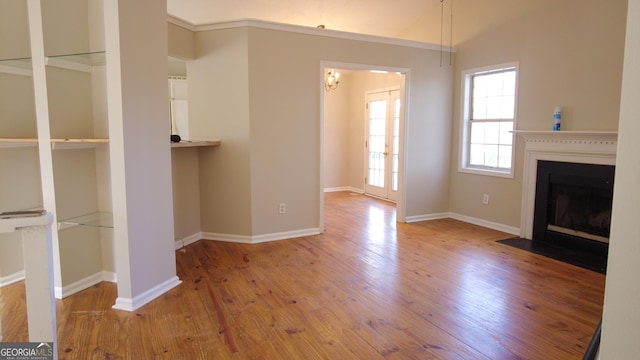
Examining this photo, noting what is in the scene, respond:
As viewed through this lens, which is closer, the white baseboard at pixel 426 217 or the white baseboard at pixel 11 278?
the white baseboard at pixel 11 278

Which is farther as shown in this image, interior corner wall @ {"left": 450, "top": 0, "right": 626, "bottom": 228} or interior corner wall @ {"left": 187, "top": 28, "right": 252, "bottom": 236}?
interior corner wall @ {"left": 187, "top": 28, "right": 252, "bottom": 236}

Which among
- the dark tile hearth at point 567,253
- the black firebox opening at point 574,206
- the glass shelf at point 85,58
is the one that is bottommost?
the dark tile hearth at point 567,253

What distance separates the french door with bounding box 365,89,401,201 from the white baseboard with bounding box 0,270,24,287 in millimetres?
5473

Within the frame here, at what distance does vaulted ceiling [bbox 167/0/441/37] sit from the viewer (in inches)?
214

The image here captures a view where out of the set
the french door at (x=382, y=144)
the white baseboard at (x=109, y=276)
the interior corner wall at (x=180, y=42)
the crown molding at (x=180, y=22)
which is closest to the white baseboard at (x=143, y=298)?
the white baseboard at (x=109, y=276)

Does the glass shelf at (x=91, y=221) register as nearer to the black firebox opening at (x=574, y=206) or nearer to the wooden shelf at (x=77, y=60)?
the wooden shelf at (x=77, y=60)

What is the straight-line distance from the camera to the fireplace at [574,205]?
4.03m

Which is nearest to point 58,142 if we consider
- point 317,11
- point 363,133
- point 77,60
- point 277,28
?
point 77,60

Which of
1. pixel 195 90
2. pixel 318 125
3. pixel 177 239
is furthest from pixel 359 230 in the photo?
pixel 195 90

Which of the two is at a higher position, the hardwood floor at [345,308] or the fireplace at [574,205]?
the fireplace at [574,205]

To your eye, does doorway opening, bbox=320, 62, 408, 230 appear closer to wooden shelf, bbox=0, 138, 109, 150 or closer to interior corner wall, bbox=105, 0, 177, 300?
interior corner wall, bbox=105, 0, 177, 300

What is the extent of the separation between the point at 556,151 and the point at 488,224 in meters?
1.34

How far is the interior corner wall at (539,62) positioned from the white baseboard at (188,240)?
3.65m

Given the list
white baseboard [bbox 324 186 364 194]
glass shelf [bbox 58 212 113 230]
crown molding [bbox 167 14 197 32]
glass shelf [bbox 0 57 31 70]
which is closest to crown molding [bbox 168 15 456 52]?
crown molding [bbox 167 14 197 32]
